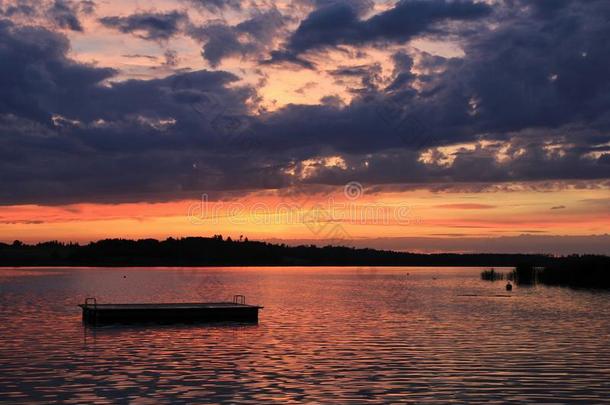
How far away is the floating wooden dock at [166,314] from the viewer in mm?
57625

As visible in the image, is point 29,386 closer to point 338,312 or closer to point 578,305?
point 338,312

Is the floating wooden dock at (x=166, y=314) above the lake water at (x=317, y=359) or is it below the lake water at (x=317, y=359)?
above

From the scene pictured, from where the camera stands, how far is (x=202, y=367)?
35.6 m

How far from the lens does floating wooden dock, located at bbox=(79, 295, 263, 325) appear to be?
2269 inches

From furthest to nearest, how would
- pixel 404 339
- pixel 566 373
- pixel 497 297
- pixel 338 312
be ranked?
1. pixel 497 297
2. pixel 338 312
3. pixel 404 339
4. pixel 566 373

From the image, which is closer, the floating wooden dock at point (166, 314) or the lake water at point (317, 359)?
the lake water at point (317, 359)

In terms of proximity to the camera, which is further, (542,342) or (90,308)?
(90,308)

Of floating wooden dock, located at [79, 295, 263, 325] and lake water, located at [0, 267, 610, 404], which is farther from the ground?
floating wooden dock, located at [79, 295, 263, 325]

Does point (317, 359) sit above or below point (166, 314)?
below

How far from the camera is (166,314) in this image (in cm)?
5884

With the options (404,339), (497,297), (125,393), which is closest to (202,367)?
(125,393)

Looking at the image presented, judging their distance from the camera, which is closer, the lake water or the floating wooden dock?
the lake water

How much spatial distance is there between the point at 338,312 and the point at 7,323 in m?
29.7

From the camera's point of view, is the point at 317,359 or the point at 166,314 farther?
the point at 166,314
